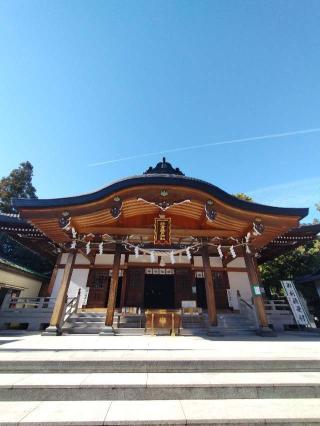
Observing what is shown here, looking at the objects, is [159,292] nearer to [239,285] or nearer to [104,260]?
[104,260]

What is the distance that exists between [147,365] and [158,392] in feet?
2.50

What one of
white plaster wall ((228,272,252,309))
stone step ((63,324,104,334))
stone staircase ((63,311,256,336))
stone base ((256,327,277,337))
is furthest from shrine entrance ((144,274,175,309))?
stone base ((256,327,277,337))

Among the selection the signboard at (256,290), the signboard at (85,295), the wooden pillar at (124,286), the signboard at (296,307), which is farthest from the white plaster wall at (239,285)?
the signboard at (85,295)

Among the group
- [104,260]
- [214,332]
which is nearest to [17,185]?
[104,260]

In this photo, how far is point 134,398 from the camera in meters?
3.51

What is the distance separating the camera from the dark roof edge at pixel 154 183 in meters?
8.99

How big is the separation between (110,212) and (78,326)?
569 centimetres

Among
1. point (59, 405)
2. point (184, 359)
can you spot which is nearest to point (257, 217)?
point (184, 359)

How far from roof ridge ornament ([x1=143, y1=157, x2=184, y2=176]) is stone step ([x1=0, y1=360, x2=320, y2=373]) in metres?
9.71

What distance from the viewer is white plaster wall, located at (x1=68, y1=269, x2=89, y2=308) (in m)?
14.3

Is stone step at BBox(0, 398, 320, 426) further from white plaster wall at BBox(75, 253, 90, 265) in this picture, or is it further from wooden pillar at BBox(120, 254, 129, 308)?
white plaster wall at BBox(75, 253, 90, 265)

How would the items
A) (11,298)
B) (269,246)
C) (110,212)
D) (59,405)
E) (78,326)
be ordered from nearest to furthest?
(59,405) < (110,212) < (78,326) < (11,298) < (269,246)

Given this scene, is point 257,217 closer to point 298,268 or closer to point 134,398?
point 134,398

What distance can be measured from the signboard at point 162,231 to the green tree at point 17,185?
18.7 m
